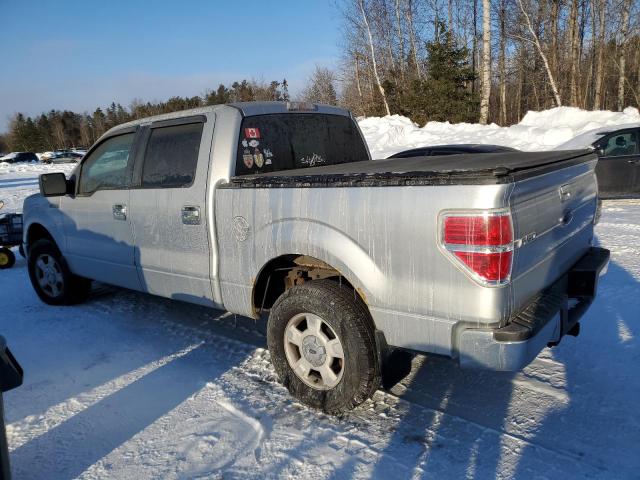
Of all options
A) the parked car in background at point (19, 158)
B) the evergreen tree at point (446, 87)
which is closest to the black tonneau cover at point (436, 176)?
the evergreen tree at point (446, 87)

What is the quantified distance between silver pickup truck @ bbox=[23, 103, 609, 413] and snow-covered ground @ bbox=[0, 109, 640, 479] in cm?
37

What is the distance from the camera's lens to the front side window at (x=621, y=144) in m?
9.75

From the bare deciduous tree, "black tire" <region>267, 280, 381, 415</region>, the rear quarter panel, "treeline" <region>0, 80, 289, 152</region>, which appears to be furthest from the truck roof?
"treeline" <region>0, 80, 289, 152</region>

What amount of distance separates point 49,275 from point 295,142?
3.48 m

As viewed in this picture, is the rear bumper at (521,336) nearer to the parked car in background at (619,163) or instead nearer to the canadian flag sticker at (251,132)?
the canadian flag sticker at (251,132)

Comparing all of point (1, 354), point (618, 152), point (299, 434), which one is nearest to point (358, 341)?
point (299, 434)

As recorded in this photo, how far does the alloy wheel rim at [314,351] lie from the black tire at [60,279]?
11.0 ft

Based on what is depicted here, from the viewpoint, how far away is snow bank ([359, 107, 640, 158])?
1845 cm

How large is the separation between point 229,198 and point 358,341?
140 centimetres

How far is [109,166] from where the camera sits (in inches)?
190

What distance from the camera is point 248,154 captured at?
12.7ft

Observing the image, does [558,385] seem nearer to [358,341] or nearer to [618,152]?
[358,341]

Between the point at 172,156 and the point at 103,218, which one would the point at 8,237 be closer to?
the point at 103,218

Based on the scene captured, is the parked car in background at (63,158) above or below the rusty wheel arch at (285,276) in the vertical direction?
above
